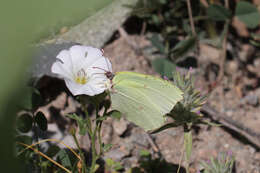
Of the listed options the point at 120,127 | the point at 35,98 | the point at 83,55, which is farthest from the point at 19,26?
the point at 120,127

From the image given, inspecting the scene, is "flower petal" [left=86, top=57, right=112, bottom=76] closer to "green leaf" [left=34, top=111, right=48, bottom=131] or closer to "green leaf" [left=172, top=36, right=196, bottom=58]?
"green leaf" [left=34, top=111, right=48, bottom=131]

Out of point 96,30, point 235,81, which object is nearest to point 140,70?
point 96,30

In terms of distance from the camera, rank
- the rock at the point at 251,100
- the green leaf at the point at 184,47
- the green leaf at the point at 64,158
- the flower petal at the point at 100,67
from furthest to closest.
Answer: the rock at the point at 251,100, the green leaf at the point at 184,47, the green leaf at the point at 64,158, the flower petal at the point at 100,67

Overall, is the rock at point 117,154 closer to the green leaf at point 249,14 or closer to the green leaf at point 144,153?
the green leaf at point 144,153

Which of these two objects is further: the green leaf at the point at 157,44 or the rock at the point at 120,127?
the green leaf at the point at 157,44

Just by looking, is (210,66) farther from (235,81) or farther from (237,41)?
(237,41)

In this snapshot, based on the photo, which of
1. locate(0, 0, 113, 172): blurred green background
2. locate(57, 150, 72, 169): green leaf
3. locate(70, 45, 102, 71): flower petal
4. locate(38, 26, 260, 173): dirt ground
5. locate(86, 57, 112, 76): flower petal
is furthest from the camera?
locate(38, 26, 260, 173): dirt ground

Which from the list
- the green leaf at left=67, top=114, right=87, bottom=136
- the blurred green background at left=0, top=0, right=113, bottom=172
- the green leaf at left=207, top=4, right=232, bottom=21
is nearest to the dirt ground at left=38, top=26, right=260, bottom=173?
the green leaf at left=207, top=4, right=232, bottom=21

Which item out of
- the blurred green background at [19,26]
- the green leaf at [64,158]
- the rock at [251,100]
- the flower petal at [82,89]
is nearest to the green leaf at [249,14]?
the rock at [251,100]
